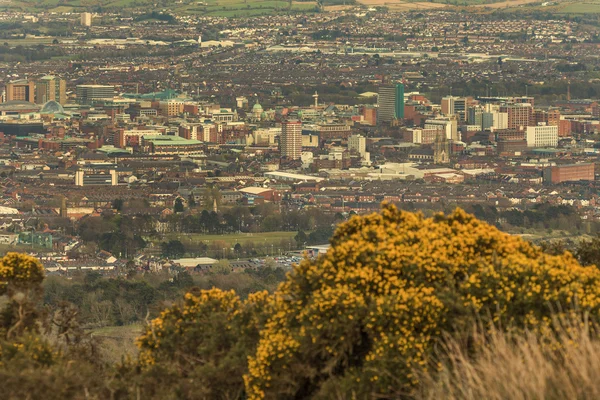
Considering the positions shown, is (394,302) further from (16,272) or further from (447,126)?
(447,126)


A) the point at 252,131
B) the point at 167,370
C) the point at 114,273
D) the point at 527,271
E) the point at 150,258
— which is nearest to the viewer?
the point at 527,271

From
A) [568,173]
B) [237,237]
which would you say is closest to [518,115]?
[568,173]

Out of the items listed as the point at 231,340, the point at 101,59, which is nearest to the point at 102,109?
the point at 101,59

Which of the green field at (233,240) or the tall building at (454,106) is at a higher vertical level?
the tall building at (454,106)

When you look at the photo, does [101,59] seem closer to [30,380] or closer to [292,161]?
[292,161]

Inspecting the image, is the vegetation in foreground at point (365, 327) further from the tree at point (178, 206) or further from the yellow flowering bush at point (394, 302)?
the tree at point (178, 206)

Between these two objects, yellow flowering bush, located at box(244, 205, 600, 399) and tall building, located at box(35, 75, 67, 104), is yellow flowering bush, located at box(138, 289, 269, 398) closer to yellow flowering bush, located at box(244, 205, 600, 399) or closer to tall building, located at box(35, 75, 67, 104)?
yellow flowering bush, located at box(244, 205, 600, 399)

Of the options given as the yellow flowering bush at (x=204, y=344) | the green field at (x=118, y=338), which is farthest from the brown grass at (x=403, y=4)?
the yellow flowering bush at (x=204, y=344)
